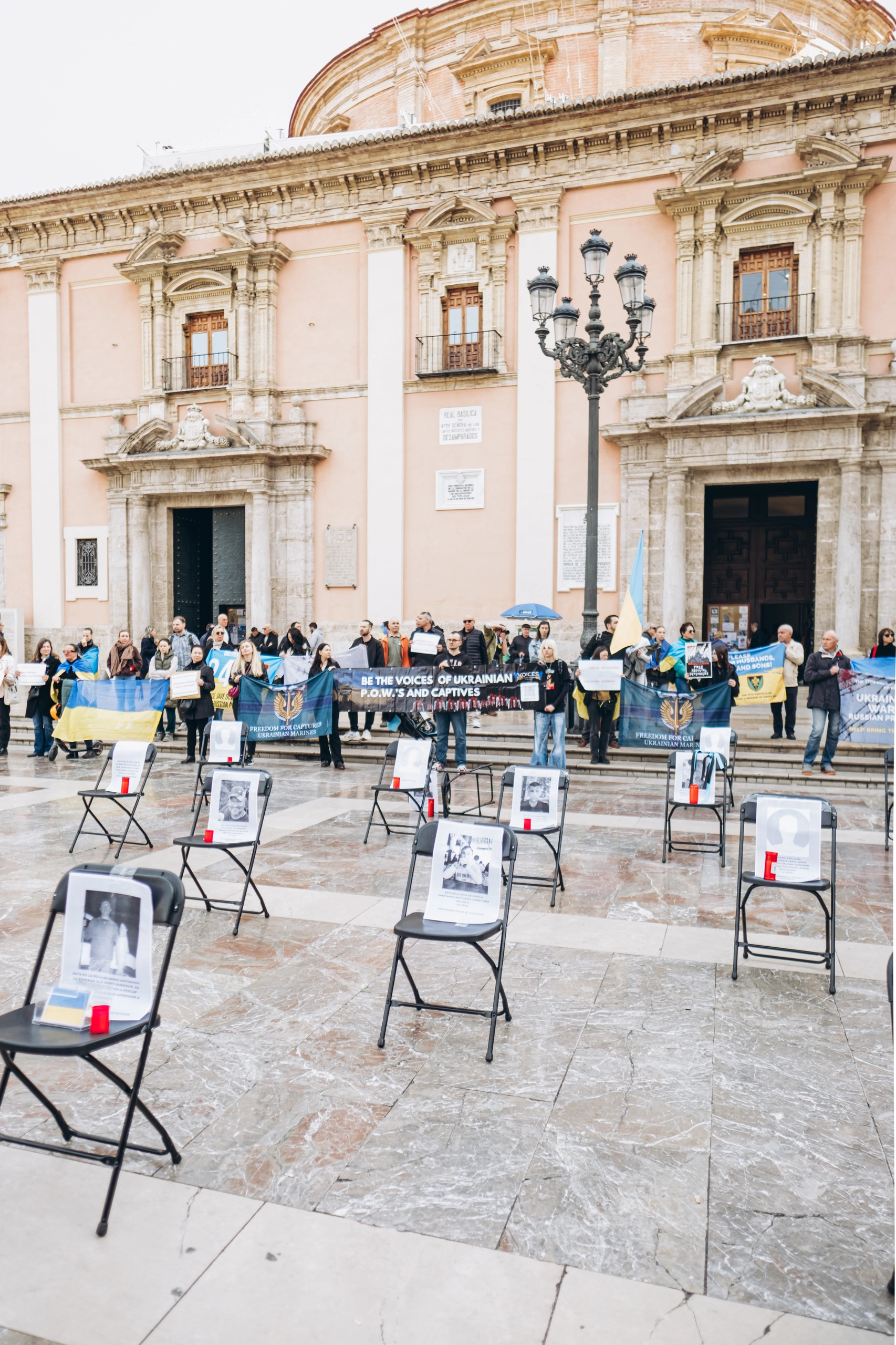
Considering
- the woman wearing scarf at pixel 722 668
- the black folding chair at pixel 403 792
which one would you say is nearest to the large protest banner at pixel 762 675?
the woman wearing scarf at pixel 722 668

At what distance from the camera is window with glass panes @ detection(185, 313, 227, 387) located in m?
20.5

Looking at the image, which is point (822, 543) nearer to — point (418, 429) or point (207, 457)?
point (418, 429)

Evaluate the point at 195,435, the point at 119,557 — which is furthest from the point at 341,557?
the point at 119,557

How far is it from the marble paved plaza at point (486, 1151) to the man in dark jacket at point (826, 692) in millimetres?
5583

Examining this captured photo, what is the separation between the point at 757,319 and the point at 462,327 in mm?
5723

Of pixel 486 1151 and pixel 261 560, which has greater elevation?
pixel 261 560

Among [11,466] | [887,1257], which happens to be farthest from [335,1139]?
[11,466]

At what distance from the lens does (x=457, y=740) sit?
38.6 ft

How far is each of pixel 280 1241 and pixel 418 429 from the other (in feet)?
57.5

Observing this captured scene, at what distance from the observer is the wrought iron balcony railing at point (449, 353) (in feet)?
61.5

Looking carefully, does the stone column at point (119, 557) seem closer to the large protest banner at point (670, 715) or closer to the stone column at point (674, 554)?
the stone column at point (674, 554)

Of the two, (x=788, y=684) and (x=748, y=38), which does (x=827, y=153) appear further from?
(x=788, y=684)

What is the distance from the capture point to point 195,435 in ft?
65.9

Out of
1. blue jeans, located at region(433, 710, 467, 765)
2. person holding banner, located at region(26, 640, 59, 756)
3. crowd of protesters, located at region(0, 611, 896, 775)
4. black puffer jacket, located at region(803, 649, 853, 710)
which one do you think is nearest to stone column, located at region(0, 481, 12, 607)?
crowd of protesters, located at region(0, 611, 896, 775)
